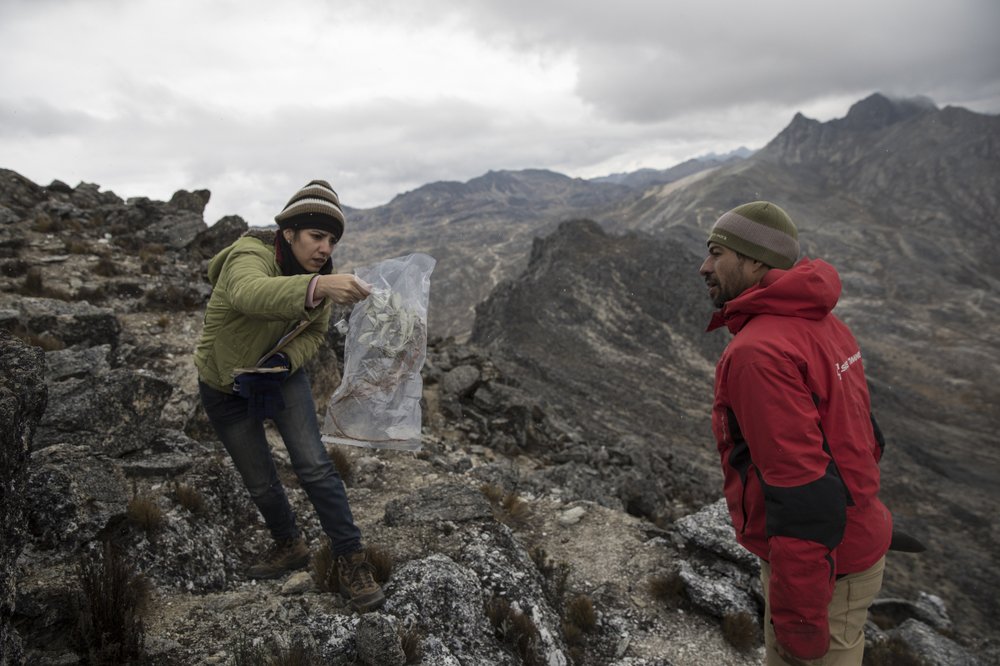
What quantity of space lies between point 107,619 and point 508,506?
4.81 metres

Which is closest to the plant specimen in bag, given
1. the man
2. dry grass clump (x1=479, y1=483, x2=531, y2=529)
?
the man

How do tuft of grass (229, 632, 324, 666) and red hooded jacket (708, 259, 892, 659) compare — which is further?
tuft of grass (229, 632, 324, 666)

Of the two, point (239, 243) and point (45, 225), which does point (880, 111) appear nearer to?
point (45, 225)

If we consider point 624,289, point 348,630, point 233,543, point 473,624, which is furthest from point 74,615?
point 624,289

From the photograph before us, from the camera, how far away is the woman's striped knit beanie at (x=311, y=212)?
3.06 metres

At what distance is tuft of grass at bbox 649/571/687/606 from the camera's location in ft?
16.6

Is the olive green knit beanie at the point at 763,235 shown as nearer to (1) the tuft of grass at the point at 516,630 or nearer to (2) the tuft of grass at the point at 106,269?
(1) the tuft of grass at the point at 516,630

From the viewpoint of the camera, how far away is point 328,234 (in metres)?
3.13

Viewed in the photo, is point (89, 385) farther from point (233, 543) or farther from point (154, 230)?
point (154, 230)

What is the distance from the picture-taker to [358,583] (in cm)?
338

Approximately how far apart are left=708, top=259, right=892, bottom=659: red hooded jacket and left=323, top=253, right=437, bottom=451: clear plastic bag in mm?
2114

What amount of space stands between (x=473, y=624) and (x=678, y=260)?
5867cm

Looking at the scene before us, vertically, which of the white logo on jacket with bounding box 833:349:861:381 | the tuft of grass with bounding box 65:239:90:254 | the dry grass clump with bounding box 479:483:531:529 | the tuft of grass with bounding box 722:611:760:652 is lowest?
the tuft of grass with bounding box 722:611:760:652

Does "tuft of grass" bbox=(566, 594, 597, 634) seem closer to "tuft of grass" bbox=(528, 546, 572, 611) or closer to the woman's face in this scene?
"tuft of grass" bbox=(528, 546, 572, 611)
